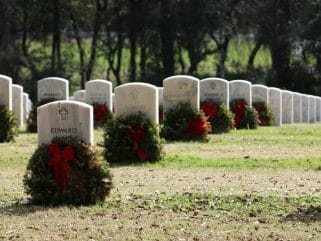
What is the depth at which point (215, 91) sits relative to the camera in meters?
25.0

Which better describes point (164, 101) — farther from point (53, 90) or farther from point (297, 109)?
point (297, 109)

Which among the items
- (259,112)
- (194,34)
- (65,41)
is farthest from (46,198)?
(65,41)

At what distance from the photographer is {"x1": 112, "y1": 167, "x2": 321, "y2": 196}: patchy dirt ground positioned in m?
13.3

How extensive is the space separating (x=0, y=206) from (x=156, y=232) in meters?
2.58

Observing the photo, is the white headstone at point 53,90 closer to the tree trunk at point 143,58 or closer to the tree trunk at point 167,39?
the tree trunk at point 167,39

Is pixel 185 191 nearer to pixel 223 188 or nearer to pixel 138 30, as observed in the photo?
pixel 223 188

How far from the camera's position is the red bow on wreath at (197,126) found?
21469mm

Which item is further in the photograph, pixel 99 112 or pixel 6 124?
pixel 99 112

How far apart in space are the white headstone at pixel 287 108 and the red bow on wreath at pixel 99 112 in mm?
9274

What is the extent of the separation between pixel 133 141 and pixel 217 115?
7.48 m

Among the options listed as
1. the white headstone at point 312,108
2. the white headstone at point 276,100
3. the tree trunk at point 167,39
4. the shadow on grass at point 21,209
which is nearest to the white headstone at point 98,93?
the white headstone at point 276,100

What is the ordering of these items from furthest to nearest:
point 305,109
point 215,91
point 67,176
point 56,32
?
point 56,32, point 305,109, point 215,91, point 67,176

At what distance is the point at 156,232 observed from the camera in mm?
10086

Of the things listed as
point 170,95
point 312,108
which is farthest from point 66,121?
point 312,108
